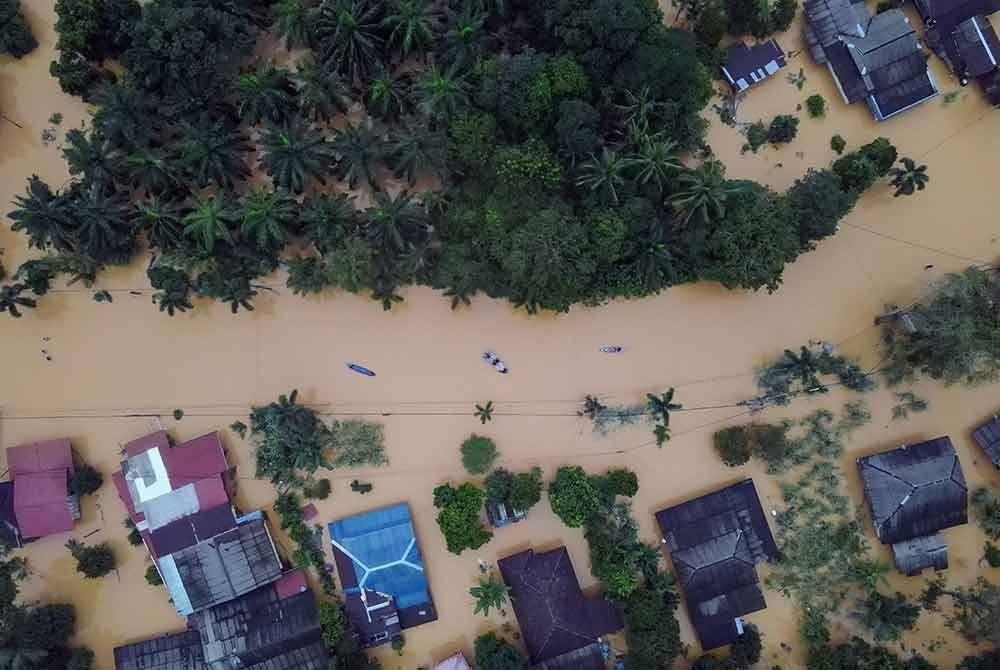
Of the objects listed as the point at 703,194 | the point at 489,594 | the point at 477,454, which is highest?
the point at 703,194

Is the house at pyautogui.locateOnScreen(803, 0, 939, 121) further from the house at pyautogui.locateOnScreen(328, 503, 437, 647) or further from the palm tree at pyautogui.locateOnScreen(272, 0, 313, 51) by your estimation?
the house at pyautogui.locateOnScreen(328, 503, 437, 647)

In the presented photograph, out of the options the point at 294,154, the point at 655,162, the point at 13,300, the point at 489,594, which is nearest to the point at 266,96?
the point at 294,154

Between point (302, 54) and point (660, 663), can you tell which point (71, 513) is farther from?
point (660, 663)

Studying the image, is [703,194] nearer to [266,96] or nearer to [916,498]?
[916,498]

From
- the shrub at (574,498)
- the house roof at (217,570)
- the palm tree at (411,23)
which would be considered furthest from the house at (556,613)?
the palm tree at (411,23)

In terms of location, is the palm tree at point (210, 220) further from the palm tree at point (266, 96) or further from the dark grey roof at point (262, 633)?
the dark grey roof at point (262, 633)

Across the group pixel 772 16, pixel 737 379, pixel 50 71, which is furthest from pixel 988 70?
pixel 50 71

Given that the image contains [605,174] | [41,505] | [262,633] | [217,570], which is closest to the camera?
[605,174]

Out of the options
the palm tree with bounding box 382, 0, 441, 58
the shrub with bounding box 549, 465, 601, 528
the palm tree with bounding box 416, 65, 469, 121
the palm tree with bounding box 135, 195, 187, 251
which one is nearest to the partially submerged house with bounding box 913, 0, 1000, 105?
the palm tree with bounding box 416, 65, 469, 121
